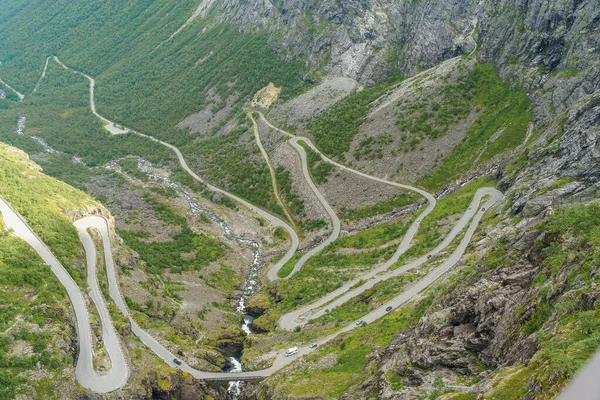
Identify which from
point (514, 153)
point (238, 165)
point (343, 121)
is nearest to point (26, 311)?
point (238, 165)

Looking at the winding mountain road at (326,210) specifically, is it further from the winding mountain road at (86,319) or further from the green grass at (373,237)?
the winding mountain road at (86,319)

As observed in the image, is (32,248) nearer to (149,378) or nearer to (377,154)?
(149,378)

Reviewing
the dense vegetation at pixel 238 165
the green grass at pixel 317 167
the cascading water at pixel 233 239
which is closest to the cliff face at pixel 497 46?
the green grass at pixel 317 167

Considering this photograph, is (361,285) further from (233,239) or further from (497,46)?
(497,46)

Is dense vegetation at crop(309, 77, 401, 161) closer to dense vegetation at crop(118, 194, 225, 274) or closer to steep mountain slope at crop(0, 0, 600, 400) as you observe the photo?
steep mountain slope at crop(0, 0, 600, 400)

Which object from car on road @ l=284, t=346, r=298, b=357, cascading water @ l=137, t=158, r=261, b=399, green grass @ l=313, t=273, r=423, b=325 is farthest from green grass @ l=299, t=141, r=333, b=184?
car on road @ l=284, t=346, r=298, b=357

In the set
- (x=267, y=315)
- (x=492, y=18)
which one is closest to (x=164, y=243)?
(x=267, y=315)
